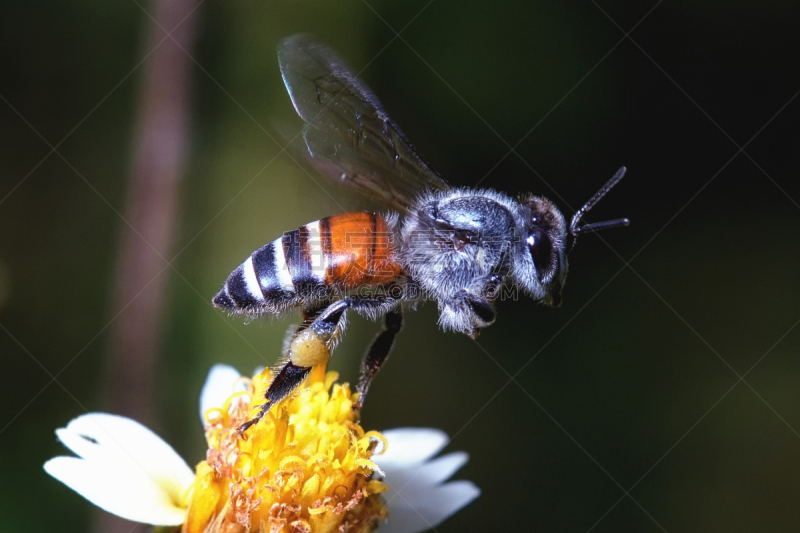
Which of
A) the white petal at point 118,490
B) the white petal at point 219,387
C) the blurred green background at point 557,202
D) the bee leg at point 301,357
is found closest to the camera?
the white petal at point 118,490

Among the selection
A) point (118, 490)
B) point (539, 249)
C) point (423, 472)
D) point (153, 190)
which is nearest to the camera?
point (118, 490)

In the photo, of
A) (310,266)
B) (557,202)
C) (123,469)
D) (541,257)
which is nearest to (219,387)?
(123,469)

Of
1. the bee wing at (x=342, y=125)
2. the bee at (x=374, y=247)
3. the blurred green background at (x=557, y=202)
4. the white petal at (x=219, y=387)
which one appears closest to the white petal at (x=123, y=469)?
the white petal at (x=219, y=387)

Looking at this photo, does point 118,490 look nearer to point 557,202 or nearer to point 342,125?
point 342,125

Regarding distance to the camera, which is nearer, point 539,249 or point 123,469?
point 123,469

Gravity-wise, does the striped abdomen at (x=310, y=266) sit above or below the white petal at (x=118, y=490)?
above

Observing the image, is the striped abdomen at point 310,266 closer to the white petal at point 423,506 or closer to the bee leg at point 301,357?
the bee leg at point 301,357

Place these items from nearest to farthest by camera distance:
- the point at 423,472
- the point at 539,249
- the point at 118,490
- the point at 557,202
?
the point at 118,490, the point at 539,249, the point at 423,472, the point at 557,202
